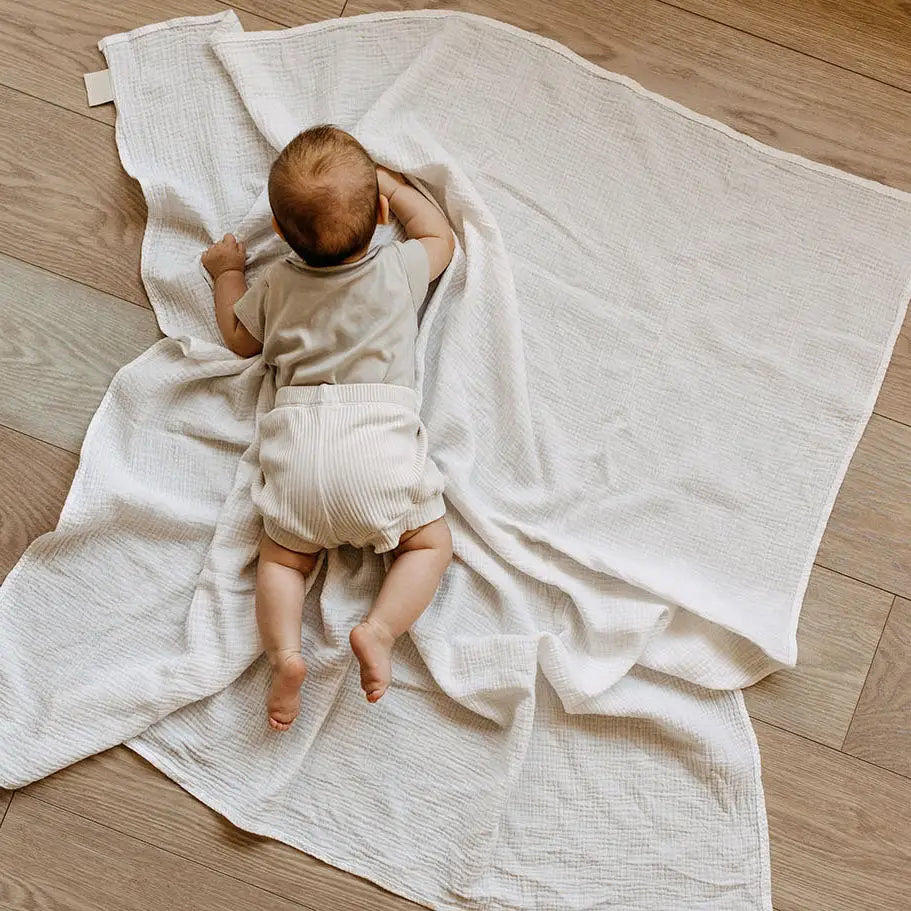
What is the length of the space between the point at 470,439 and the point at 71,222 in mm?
532

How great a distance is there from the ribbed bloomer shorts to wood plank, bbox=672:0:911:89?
62 centimetres

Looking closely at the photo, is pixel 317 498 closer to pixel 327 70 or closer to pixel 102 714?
pixel 102 714

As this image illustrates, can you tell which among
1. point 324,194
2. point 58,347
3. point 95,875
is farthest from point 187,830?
point 324,194

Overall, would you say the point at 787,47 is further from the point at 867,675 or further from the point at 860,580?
the point at 867,675

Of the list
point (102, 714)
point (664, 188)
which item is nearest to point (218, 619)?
point (102, 714)

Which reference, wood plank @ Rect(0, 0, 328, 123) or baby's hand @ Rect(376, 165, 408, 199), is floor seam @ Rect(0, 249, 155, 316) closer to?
wood plank @ Rect(0, 0, 328, 123)

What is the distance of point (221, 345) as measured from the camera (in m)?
1.11

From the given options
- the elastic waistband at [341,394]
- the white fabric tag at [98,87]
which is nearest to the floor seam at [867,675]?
the elastic waistband at [341,394]

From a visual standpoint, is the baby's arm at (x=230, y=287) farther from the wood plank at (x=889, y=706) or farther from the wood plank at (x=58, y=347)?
the wood plank at (x=889, y=706)

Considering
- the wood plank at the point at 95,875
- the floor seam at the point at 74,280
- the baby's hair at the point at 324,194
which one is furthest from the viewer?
the floor seam at the point at 74,280

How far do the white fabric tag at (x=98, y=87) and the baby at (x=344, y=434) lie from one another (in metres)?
0.33

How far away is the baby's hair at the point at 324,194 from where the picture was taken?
2.99ft

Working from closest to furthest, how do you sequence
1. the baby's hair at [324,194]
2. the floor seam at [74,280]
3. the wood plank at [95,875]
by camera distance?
the baby's hair at [324,194] < the wood plank at [95,875] < the floor seam at [74,280]

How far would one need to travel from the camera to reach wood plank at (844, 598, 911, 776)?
106cm
